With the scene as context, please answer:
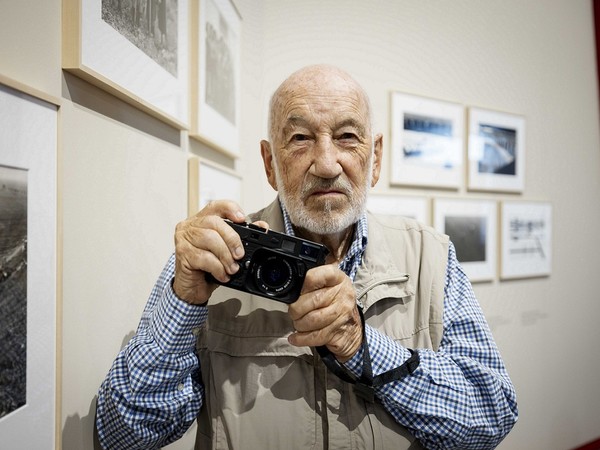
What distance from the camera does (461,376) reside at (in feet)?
3.23

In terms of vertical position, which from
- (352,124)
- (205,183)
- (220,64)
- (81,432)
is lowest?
(81,432)

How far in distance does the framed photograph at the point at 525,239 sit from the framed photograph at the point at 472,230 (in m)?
0.08

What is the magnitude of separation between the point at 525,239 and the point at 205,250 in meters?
2.40

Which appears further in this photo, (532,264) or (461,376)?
(532,264)

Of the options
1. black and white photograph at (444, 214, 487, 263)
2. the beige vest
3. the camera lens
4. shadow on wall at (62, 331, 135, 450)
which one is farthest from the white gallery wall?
the camera lens

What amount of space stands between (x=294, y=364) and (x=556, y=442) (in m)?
2.60

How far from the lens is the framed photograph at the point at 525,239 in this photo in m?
2.61

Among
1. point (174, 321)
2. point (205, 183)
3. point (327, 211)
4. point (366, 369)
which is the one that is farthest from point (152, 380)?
point (205, 183)

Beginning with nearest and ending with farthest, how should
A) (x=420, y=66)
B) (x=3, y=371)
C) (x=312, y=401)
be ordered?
(x=3, y=371) → (x=312, y=401) → (x=420, y=66)

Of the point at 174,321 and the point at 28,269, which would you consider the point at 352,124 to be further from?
the point at 28,269

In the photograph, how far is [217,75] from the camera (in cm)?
162

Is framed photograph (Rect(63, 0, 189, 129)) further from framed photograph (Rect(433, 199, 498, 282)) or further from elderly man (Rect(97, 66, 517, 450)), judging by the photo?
framed photograph (Rect(433, 199, 498, 282))

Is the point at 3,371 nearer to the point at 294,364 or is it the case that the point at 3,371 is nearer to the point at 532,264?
the point at 294,364

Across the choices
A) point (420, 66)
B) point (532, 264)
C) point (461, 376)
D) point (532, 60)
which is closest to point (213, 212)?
point (461, 376)
